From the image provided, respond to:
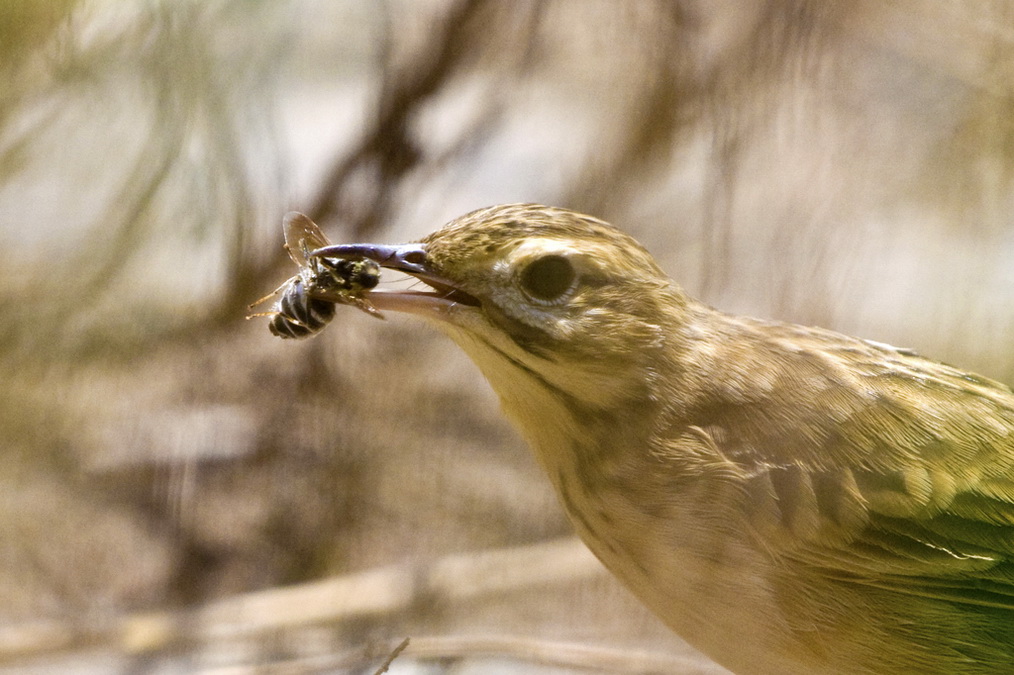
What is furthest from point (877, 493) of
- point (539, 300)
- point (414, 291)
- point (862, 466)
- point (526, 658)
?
point (526, 658)

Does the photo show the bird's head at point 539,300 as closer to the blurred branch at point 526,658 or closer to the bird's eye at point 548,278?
the bird's eye at point 548,278

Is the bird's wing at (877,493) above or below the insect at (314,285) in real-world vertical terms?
below

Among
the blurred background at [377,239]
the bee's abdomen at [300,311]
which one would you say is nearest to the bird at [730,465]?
the bee's abdomen at [300,311]

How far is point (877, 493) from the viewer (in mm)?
1977

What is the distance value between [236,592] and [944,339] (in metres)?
2.50

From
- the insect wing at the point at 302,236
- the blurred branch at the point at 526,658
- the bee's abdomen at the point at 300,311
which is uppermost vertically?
the insect wing at the point at 302,236

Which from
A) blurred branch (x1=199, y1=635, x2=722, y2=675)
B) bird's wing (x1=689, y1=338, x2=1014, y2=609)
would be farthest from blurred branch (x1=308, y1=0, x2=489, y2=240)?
bird's wing (x1=689, y1=338, x2=1014, y2=609)

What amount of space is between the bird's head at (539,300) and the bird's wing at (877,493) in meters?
0.27

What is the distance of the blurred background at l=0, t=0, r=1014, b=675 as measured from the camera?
9.04ft

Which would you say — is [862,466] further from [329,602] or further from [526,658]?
[329,602]

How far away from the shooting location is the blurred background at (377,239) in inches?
108

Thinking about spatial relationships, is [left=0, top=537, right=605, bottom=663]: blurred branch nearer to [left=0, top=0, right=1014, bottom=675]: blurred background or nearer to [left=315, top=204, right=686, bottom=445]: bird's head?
[left=0, top=0, right=1014, bottom=675]: blurred background

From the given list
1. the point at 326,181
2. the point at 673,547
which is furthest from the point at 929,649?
the point at 326,181

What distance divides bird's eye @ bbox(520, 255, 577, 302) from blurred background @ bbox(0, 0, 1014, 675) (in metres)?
1.01
